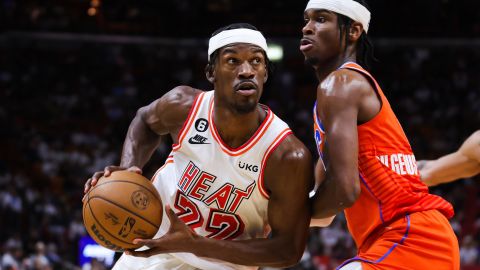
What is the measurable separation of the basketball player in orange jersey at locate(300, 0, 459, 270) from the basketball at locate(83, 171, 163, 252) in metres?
0.83

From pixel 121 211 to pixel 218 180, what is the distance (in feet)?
1.97

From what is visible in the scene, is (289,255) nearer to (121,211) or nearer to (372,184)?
(372,184)

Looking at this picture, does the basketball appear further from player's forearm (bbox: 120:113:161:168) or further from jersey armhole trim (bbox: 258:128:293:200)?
player's forearm (bbox: 120:113:161:168)

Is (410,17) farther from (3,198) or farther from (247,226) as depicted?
(247,226)

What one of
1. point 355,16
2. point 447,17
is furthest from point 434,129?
point 355,16

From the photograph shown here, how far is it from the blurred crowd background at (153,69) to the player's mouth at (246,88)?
11.8 m

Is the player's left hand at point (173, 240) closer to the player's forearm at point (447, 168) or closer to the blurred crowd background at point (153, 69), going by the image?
the player's forearm at point (447, 168)

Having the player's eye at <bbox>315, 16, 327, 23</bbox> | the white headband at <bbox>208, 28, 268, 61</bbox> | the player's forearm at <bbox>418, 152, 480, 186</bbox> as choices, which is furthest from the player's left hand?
the player's forearm at <bbox>418, 152, 480, 186</bbox>

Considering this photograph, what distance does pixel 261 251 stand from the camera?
3820mm

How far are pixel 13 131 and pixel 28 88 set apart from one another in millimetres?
1775

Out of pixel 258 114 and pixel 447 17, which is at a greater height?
pixel 258 114

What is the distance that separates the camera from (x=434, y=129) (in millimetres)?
16750

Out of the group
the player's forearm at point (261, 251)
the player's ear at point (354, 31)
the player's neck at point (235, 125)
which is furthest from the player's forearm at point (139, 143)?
the player's ear at point (354, 31)

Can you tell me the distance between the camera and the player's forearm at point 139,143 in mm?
4449
